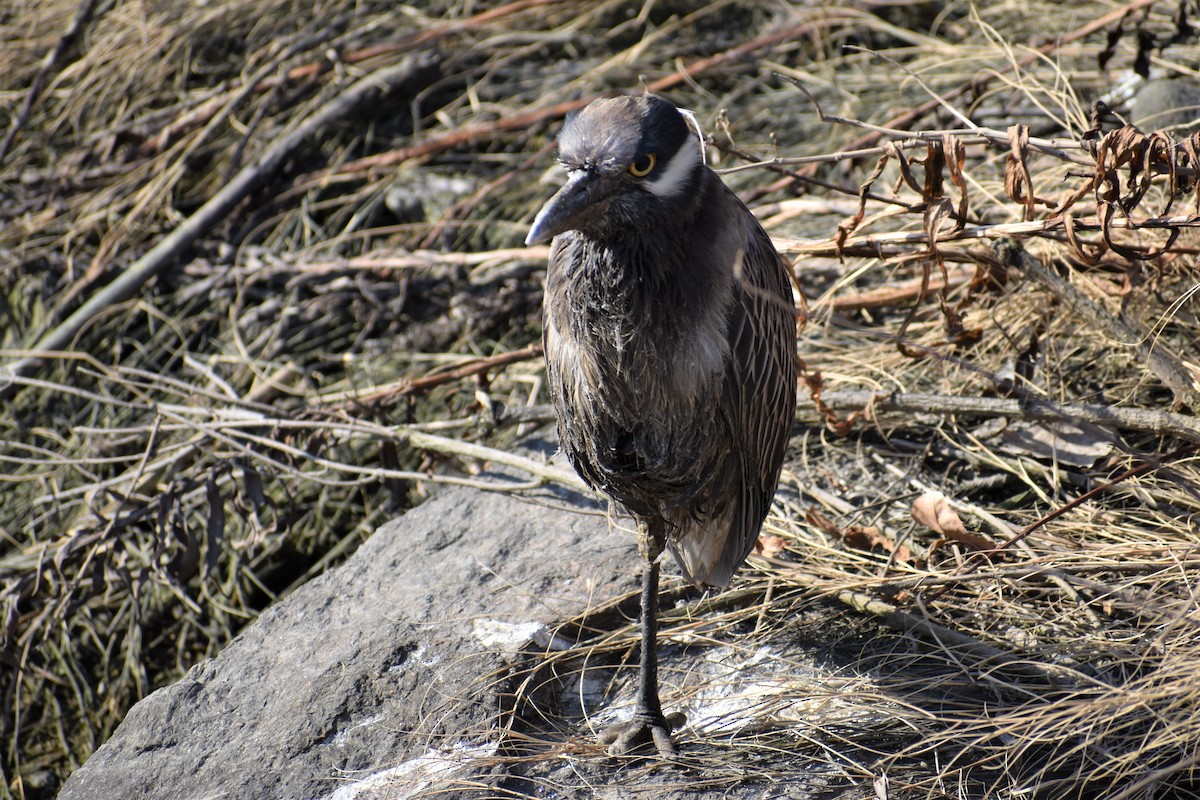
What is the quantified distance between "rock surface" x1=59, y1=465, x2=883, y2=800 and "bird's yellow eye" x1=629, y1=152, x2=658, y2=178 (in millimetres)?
1220

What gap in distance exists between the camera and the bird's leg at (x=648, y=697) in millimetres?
2371

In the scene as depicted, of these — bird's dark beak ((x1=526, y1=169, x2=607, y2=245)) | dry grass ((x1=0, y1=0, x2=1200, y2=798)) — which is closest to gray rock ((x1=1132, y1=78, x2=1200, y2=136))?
dry grass ((x1=0, y1=0, x2=1200, y2=798))

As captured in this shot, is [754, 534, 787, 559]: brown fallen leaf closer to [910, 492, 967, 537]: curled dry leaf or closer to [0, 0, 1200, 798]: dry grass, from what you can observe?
[0, 0, 1200, 798]: dry grass

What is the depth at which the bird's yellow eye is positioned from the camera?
1951 millimetres

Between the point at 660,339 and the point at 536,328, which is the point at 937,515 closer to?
the point at 660,339

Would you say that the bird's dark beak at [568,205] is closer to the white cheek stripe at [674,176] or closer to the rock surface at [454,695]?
the white cheek stripe at [674,176]

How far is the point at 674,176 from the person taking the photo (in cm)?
203

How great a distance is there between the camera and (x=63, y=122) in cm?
504

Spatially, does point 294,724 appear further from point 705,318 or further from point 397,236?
point 397,236

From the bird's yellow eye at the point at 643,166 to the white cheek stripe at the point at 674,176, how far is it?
0.07 feet

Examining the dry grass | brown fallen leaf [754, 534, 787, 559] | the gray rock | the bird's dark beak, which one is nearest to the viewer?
the bird's dark beak

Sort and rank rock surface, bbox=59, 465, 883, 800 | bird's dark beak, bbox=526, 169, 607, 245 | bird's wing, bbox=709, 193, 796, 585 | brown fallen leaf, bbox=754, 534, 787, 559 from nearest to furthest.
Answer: bird's dark beak, bbox=526, 169, 607, 245 < bird's wing, bbox=709, 193, 796, 585 < rock surface, bbox=59, 465, 883, 800 < brown fallen leaf, bbox=754, 534, 787, 559

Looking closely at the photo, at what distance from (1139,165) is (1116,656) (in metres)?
1.09

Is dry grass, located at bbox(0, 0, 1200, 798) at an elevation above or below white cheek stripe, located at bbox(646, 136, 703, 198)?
below
